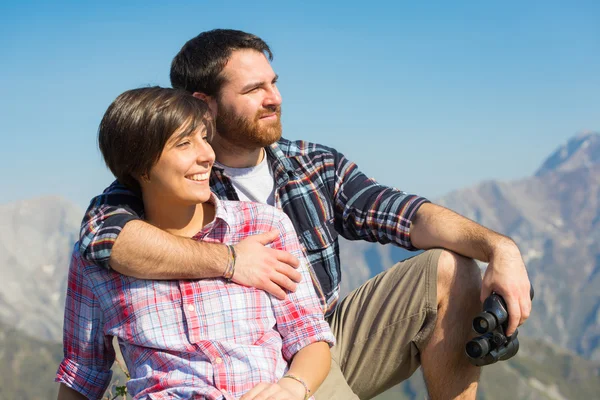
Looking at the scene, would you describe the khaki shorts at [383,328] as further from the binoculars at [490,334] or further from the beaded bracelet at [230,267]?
the beaded bracelet at [230,267]

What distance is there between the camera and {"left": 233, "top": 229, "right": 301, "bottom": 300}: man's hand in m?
4.43

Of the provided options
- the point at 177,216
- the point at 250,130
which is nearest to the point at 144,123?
the point at 177,216

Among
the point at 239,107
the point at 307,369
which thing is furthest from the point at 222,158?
the point at 307,369

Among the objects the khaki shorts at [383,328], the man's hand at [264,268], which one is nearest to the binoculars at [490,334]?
the khaki shorts at [383,328]

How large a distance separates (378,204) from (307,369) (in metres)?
2.30

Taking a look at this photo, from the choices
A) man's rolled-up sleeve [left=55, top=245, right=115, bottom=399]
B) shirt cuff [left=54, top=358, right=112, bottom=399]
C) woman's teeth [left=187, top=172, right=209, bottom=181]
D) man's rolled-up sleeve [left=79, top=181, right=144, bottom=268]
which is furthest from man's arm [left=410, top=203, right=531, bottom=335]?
shirt cuff [left=54, top=358, right=112, bottom=399]

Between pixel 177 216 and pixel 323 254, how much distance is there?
176 centimetres

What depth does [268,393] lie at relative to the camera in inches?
155

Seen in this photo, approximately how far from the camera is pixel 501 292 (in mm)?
5039

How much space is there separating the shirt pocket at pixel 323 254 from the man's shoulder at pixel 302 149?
69cm

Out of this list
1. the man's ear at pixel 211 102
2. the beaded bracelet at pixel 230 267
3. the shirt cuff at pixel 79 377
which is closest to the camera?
the beaded bracelet at pixel 230 267

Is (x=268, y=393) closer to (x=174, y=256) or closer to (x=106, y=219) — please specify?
(x=174, y=256)

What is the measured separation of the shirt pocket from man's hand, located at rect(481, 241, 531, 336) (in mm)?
1458

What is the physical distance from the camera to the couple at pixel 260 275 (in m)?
4.29
